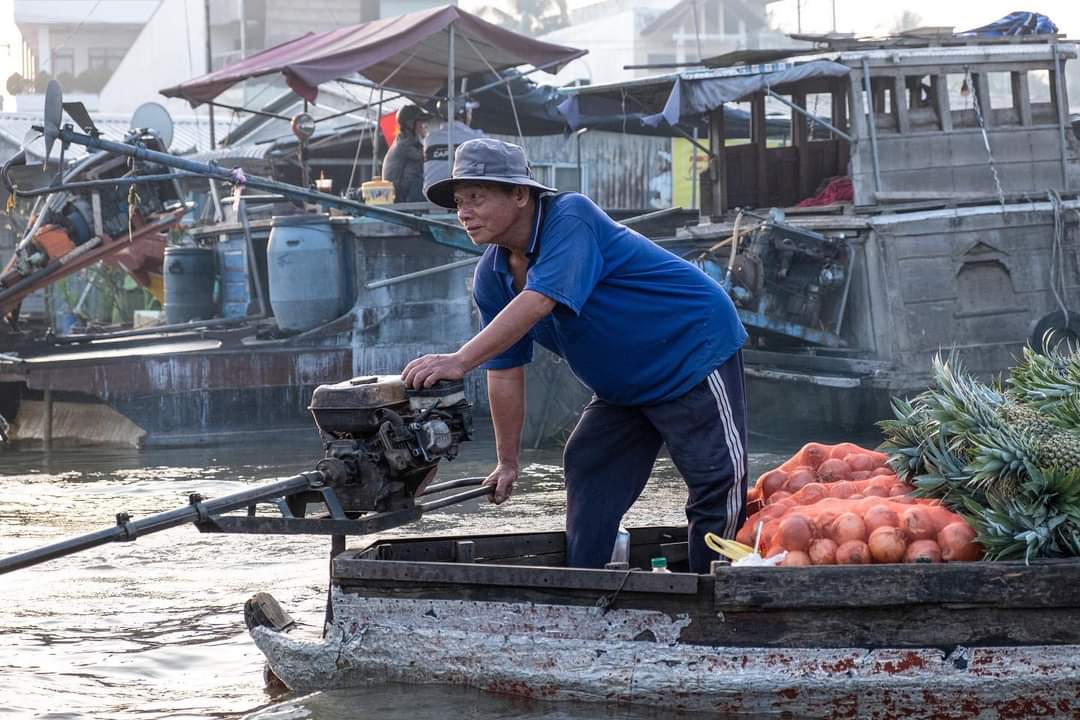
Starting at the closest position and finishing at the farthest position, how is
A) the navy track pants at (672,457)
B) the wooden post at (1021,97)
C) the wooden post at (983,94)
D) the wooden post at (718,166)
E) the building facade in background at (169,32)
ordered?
1. the navy track pants at (672,457)
2. the wooden post at (983,94)
3. the wooden post at (1021,97)
4. the wooden post at (718,166)
5. the building facade in background at (169,32)

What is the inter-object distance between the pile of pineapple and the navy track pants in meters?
0.67

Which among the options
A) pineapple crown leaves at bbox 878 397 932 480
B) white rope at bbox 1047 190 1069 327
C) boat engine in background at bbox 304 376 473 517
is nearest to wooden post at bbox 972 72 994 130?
white rope at bbox 1047 190 1069 327

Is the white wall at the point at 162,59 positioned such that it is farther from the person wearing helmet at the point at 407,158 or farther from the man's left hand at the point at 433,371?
the man's left hand at the point at 433,371

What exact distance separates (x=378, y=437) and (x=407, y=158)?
34.3 feet

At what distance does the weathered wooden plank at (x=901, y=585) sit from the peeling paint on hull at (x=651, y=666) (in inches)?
6.8

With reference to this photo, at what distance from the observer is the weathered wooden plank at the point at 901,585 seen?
4.29m

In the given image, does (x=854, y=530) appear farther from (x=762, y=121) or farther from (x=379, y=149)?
(x=379, y=149)

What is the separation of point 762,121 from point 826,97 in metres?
3.61

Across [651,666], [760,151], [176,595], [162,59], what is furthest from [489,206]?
[162,59]

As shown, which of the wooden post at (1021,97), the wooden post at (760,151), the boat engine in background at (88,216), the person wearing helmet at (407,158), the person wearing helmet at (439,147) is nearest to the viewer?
the person wearing helmet at (439,147)

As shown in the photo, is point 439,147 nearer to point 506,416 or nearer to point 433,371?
point 506,416

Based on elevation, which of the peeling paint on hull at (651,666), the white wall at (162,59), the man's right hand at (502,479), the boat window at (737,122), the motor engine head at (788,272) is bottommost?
the peeling paint on hull at (651,666)

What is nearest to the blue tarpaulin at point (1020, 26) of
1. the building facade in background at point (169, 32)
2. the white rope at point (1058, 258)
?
the white rope at point (1058, 258)

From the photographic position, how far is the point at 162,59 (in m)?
39.3
